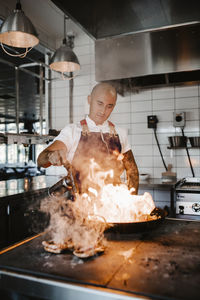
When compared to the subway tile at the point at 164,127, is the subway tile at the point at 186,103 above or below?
above

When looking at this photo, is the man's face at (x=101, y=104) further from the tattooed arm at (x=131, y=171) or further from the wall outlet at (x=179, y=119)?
the wall outlet at (x=179, y=119)

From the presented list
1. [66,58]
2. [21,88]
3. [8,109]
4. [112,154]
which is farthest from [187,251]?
[8,109]

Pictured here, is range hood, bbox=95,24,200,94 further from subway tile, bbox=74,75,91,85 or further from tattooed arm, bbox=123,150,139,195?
subway tile, bbox=74,75,91,85

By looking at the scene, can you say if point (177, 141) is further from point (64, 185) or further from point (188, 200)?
point (64, 185)

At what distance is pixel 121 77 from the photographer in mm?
2975

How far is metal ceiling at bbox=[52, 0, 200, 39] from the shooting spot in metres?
1.29

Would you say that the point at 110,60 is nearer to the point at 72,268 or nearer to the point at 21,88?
the point at 72,268

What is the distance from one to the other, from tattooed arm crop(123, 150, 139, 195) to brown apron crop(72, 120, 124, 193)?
0.10 metres

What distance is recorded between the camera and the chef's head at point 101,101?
217 cm

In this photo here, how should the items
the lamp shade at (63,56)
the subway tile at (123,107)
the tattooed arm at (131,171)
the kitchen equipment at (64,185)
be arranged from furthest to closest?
the subway tile at (123,107), the lamp shade at (63,56), the tattooed arm at (131,171), the kitchen equipment at (64,185)

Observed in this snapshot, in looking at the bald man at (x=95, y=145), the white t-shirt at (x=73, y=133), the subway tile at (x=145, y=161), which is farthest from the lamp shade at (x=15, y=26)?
the subway tile at (x=145, y=161)

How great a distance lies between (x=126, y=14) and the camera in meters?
1.38

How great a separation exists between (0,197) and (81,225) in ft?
5.41

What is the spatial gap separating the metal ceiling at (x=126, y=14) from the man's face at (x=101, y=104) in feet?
2.17
